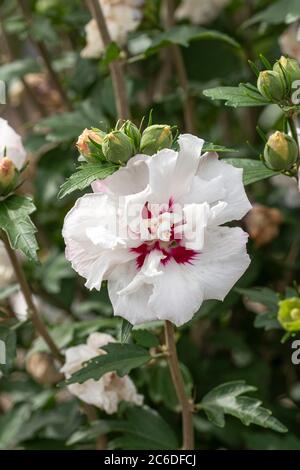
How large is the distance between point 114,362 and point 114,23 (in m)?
0.64

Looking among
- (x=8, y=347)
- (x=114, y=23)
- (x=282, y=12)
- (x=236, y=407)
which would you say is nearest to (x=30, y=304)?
(x=8, y=347)

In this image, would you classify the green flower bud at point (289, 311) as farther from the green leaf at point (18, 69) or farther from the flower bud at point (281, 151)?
the green leaf at point (18, 69)

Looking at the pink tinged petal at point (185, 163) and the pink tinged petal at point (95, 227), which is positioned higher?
the pink tinged petal at point (185, 163)

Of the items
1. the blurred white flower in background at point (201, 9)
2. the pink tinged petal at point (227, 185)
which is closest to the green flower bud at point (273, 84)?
the pink tinged petal at point (227, 185)

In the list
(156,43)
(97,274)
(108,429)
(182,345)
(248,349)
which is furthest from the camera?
(248,349)

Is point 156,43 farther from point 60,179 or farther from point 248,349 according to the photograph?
point 248,349

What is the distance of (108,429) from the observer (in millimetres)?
1148

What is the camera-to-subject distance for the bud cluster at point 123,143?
85cm

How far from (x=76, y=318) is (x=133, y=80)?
46 centimetres

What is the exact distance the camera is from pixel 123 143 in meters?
0.85

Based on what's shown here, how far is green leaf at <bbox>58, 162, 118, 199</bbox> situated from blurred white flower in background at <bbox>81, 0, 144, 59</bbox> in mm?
561

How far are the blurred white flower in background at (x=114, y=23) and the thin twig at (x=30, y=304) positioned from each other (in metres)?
0.46

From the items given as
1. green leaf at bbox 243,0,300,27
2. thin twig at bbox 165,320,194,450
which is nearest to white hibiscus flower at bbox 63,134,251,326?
thin twig at bbox 165,320,194,450

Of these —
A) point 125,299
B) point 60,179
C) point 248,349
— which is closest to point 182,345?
point 248,349
